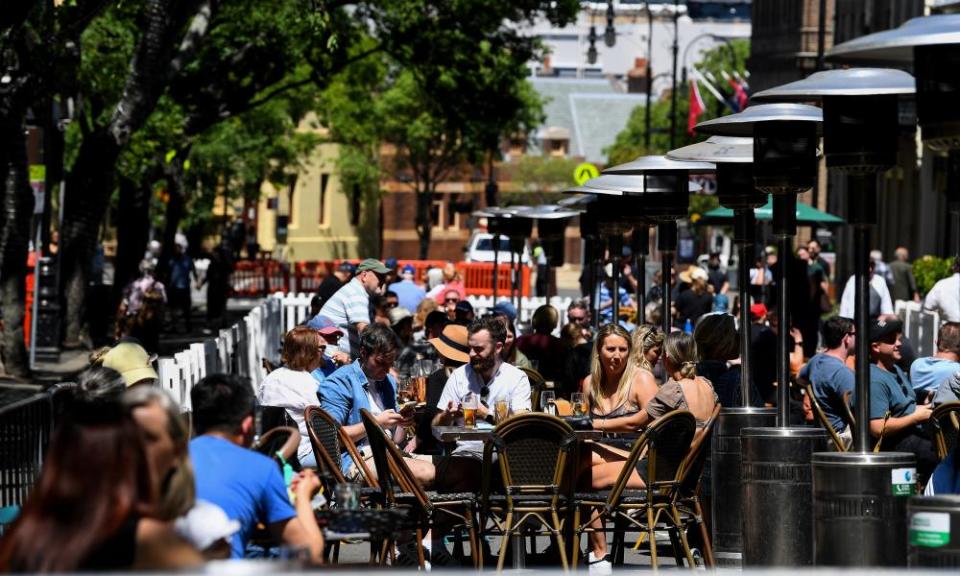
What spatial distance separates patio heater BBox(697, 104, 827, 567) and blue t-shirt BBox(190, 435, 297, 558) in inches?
144

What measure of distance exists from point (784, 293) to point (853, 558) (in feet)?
8.66

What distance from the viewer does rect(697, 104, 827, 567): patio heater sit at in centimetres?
986

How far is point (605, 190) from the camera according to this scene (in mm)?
16891

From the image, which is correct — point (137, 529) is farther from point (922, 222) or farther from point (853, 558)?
point (922, 222)

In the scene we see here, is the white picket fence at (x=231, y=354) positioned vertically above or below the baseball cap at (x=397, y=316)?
below

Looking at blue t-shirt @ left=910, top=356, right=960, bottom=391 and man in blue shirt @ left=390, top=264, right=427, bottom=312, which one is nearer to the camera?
blue t-shirt @ left=910, top=356, right=960, bottom=391

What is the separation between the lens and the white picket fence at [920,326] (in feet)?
72.7

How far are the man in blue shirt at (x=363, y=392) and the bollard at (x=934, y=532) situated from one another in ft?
14.5

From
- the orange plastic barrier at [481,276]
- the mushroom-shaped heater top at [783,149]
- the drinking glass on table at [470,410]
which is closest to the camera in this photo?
the mushroom-shaped heater top at [783,149]

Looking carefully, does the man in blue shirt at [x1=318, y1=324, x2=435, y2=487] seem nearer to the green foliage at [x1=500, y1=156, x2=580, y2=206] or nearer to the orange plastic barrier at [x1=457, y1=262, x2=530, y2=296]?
the orange plastic barrier at [x1=457, y1=262, x2=530, y2=296]

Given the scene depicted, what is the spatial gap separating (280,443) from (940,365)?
21.0 feet

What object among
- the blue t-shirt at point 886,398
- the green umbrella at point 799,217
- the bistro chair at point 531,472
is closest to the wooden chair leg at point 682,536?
the bistro chair at point 531,472

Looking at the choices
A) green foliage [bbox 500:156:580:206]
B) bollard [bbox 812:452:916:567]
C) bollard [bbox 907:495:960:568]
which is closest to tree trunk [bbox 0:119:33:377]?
bollard [bbox 812:452:916:567]

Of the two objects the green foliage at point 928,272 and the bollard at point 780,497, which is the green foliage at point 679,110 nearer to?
the green foliage at point 928,272
